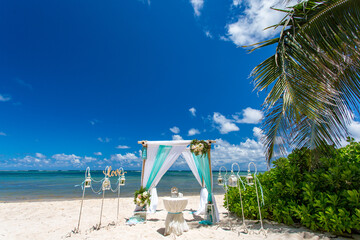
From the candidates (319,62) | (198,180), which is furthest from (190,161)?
(319,62)

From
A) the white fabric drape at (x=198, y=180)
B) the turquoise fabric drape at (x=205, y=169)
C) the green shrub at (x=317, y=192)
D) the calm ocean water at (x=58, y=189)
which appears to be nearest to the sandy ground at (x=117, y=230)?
the green shrub at (x=317, y=192)

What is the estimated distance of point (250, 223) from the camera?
500 centimetres

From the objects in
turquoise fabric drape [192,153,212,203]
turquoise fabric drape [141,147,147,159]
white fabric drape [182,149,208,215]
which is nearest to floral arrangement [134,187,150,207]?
turquoise fabric drape [141,147,147,159]

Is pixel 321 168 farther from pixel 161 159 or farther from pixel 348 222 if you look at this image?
pixel 161 159

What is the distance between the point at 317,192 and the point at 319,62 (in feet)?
8.79

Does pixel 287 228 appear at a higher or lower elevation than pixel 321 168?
lower

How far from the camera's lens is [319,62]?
2.76 m

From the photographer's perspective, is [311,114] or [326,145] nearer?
[311,114]

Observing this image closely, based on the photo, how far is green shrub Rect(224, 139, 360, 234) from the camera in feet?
11.1

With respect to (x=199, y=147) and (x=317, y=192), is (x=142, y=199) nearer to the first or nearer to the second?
(x=199, y=147)

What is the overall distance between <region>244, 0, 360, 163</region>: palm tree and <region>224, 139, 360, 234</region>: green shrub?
0.78 m

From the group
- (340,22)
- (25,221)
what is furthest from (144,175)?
(340,22)

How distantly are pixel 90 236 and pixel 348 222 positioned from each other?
16.6 feet

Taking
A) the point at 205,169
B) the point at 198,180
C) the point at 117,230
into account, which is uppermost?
the point at 205,169
